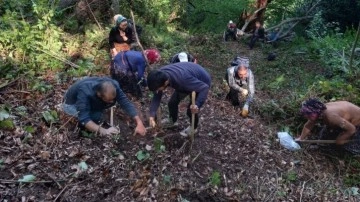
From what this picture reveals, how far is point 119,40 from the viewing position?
6980 mm

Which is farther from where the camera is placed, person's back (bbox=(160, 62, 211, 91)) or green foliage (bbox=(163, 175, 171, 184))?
person's back (bbox=(160, 62, 211, 91))

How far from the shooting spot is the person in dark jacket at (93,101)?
419 cm

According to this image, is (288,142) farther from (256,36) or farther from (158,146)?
(256,36)

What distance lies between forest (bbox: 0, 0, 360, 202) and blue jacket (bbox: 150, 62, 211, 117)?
26.8 inches

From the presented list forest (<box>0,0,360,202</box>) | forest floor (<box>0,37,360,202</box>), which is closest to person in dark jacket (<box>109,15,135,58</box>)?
forest (<box>0,0,360,202</box>)

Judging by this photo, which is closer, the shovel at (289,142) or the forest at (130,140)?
the forest at (130,140)

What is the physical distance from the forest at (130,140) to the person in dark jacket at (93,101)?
0.65ft

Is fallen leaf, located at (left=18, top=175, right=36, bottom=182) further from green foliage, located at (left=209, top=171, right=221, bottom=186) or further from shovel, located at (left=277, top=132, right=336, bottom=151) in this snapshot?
shovel, located at (left=277, top=132, right=336, bottom=151)

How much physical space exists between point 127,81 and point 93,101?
64.9 inches

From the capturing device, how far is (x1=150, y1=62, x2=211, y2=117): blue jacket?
4497 millimetres

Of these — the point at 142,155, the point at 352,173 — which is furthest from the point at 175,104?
the point at 352,173

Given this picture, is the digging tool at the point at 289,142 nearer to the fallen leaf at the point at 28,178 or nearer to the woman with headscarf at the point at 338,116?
the woman with headscarf at the point at 338,116

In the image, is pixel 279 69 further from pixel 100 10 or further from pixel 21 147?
pixel 21 147

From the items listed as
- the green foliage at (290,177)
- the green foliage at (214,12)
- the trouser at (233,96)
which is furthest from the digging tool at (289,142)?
the green foliage at (214,12)
